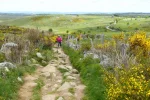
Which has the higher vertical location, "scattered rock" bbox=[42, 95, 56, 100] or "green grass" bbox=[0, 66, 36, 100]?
"green grass" bbox=[0, 66, 36, 100]

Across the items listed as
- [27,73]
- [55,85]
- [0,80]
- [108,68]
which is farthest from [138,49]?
[0,80]

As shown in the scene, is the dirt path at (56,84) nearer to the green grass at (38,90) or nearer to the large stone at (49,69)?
the large stone at (49,69)

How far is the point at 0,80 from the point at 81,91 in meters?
4.31

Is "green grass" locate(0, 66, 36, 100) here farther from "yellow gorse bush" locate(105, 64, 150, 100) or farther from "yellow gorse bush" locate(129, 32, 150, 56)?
"yellow gorse bush" locate(129, 32, 150, 56)

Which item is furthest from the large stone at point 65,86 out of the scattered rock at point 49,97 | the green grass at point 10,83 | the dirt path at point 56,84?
the green grass at point 10,83

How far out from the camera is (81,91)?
16.8 meters

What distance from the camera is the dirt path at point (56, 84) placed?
52.3 ft

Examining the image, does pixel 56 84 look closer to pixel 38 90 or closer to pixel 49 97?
pixel 38 90

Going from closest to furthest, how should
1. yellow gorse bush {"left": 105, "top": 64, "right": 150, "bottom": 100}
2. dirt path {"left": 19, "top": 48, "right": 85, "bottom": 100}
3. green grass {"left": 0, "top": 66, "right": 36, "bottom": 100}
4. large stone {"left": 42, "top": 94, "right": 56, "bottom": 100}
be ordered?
yellow gorse bush {"left": 105, "top": 64, "right": 150, "bottom": 100} → green grass {"left": 0, "top": 66, "right": 36, "bottom": 100} → large stone {"left": 42, "top": 94, "right": 56, "bottom": 100} → dirt path {"left": 19, "top": 48, "right": 85, "bottom": 100}

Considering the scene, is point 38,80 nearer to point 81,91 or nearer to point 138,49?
point 81,91

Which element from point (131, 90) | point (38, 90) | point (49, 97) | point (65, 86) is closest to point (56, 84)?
point (65, 86)

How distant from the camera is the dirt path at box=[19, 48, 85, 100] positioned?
52.3 feet

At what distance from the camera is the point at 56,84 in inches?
726

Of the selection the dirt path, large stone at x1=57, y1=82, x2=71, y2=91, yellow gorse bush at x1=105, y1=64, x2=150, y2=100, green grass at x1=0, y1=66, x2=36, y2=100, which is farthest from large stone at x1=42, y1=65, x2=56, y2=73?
yellow gorse bush at x1=105, y1=64, x2=150, y2=100
